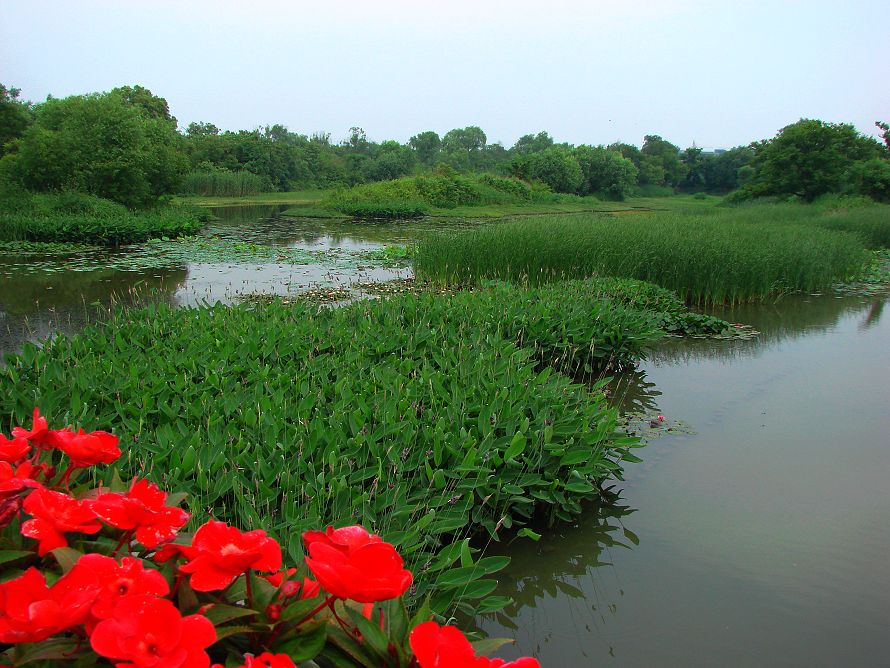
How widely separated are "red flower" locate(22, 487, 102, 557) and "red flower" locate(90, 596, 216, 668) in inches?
10.5

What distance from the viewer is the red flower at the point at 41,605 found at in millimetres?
803

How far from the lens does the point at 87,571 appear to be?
913 millimetres

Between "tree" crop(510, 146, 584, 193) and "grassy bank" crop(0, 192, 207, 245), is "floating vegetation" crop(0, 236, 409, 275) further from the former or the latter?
"tree" crop(510, 146, 584, 193)

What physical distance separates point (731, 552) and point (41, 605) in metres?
2.98

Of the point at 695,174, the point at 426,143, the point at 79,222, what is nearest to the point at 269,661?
A: the point at 79,222

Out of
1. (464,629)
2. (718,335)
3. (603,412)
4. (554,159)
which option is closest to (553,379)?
(603,412)

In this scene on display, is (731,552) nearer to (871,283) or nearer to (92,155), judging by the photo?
(871,283)

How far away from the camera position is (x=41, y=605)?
802 mm

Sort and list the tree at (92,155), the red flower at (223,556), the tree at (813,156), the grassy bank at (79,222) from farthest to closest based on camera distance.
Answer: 1. the tree at (813,156)
2. the tree at (92,155)
3. the grassy bank at (79,222)
4. the red flower at (223,556)

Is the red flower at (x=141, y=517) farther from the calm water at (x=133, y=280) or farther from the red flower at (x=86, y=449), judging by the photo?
the calm water at (x=133, y=280)

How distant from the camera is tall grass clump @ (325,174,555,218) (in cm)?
2817

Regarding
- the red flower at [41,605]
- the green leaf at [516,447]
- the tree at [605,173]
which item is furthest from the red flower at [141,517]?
the tree at [605,173]

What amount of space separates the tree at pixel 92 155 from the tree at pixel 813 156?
2496 cm

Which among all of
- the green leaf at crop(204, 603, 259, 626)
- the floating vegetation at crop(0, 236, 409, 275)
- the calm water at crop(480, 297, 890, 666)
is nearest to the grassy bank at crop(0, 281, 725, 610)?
the calm water at crop(480, 297, 890, 666)
